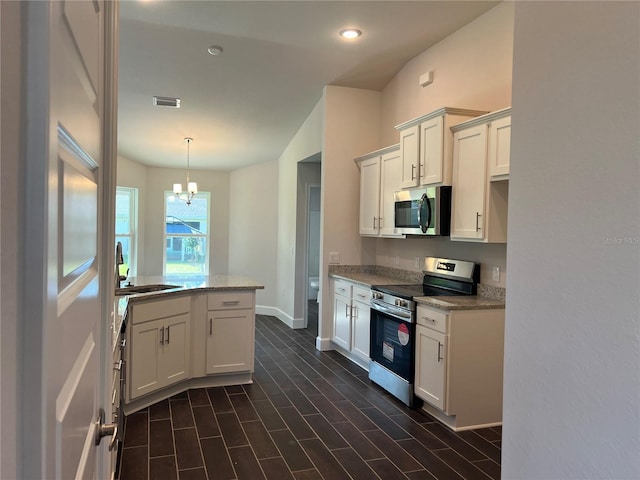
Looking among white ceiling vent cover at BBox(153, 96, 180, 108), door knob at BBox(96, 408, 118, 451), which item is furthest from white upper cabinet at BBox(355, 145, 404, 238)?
door knob at BBox(96, 408, 118, 451)

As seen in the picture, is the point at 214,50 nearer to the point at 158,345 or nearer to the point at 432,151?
the point at 432,151

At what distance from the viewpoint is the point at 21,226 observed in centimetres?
39

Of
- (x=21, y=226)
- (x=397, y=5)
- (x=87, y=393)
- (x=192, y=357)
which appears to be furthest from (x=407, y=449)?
(x=397, y=5)

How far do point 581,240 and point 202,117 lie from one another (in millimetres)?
4962

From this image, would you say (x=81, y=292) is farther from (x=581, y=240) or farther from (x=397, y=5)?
(x=397, y=5)

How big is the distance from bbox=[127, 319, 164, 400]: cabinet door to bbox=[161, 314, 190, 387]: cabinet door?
5 cm

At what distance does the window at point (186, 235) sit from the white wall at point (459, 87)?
13.4ft

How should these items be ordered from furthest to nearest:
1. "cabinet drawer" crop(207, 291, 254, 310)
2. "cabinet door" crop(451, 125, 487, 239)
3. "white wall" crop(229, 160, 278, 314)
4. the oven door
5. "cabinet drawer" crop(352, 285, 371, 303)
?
1. "white wall" crop(229, 160, 278, 314)
2. "cabinet drawer" crop(352, 285, 371, 303)
3. "cabinet drawer" crop(207, 291, 254, 310)
4. the oven door
5. "cabinet door" crop(451, 125, 487, 239)

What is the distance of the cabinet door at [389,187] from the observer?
14.1 feet

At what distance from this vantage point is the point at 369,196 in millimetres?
4828

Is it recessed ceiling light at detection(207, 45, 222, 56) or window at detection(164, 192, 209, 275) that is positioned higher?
recessed ceiling light at detection(207, 45, 222, 56)

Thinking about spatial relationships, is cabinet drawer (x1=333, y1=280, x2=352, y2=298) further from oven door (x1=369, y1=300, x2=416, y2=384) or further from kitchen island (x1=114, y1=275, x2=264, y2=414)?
kitchen island (x1=114, y1=275, x2=264, y2=414)

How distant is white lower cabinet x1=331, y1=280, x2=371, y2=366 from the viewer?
4.23 m

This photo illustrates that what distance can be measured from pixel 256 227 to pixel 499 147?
4.95 m
